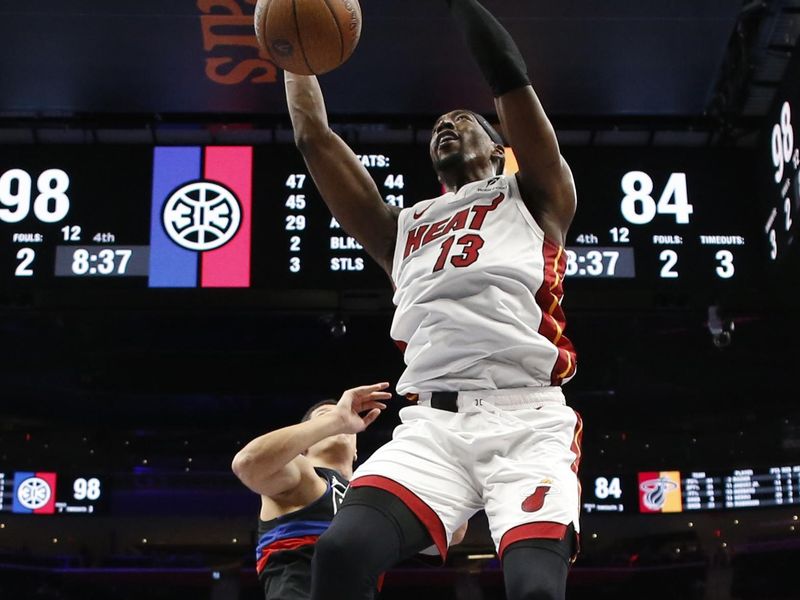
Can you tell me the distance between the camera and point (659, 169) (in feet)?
22.1

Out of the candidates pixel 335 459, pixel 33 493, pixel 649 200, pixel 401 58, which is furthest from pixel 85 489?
pixel 335 459

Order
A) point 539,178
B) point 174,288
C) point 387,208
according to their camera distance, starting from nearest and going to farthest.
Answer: point 539,178
point 387,208
point 174,288

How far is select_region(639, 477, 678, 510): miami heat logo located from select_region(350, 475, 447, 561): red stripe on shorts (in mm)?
8041

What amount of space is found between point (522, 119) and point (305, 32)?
620 millimetres

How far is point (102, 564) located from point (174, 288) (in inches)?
195

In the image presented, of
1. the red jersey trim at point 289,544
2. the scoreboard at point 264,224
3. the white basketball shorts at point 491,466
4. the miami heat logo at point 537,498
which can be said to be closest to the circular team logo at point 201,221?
the scoreboard at point 264,224

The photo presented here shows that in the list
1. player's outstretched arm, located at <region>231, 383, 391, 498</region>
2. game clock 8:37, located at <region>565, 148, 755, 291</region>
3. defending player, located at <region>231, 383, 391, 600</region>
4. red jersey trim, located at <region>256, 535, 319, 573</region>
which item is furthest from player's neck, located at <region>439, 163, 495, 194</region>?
game clock 8:37, located at <region>565, 148, 755, 291</region>

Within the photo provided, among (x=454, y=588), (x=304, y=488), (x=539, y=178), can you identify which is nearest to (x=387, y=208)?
(x=539, y=178)

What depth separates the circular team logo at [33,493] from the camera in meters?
10.0

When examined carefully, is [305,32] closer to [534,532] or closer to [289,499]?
[534,532]

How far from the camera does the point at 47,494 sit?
397 inches

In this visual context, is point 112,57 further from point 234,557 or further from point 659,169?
point 234,557

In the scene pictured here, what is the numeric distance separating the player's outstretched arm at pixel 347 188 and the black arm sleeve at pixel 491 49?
0.47 metres

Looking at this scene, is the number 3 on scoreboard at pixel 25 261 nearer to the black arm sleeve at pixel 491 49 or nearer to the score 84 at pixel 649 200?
the score 84 at pixel 649 200
